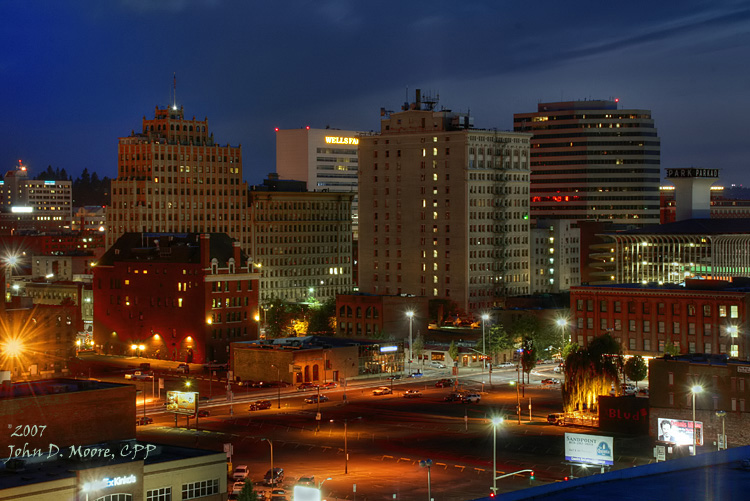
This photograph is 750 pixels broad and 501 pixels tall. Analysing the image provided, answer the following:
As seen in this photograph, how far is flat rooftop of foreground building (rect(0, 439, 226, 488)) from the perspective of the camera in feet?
258

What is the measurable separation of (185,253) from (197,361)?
18.0 m

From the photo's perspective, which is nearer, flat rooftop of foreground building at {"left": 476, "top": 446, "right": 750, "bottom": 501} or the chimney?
flat rooftop of foreground building at {"left": 476, "top": 446, "right": 750, "bottom": 501}

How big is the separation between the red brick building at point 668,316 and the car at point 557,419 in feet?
122

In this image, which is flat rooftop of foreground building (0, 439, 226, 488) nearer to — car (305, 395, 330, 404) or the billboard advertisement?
the billboard advertisement

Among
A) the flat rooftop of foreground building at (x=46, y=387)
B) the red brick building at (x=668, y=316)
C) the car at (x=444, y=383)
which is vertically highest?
the red brick building at (x=668, y=316)

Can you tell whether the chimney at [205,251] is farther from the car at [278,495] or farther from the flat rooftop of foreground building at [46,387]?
the car at [278,495]

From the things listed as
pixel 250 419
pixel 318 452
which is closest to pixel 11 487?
pixel 318 452

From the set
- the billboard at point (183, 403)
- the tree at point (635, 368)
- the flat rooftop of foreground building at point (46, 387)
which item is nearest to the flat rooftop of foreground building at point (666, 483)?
the flat rooftop of foreground building at point (46, 387)

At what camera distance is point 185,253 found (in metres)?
194

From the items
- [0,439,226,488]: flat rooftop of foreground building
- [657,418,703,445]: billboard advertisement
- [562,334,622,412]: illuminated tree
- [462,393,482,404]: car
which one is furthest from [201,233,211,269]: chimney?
[0,439,226,488]: flat rooftop of foreground building

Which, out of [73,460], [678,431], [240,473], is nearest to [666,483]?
[240,473]

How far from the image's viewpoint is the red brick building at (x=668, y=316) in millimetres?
160000

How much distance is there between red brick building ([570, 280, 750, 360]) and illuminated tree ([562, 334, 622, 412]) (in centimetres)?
3128

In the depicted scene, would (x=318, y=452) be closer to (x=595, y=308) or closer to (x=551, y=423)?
(x=551, y=423)
